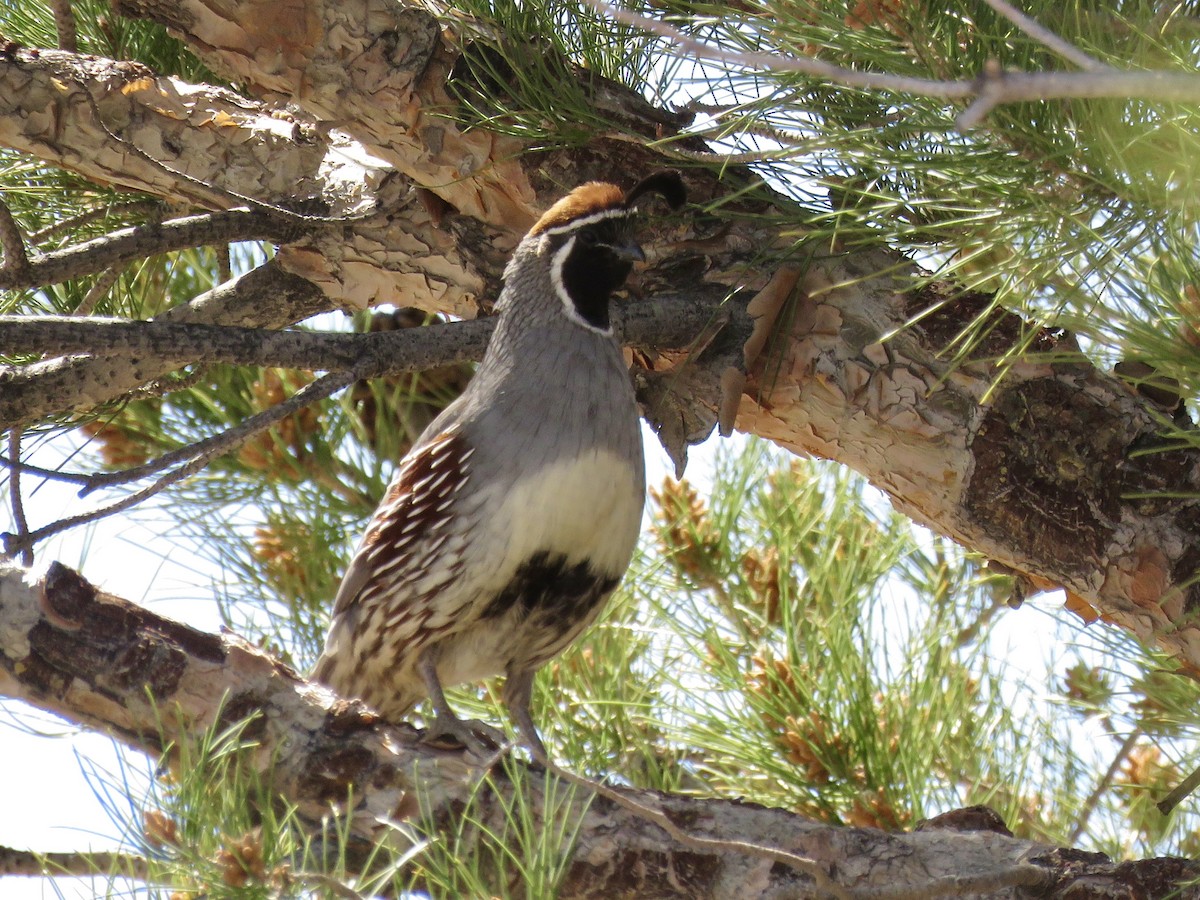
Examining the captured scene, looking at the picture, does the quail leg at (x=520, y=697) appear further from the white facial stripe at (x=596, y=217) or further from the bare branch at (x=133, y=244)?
the bare branch at (x=133, y=244)

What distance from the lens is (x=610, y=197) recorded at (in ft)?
7.33

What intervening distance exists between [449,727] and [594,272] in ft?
2.82

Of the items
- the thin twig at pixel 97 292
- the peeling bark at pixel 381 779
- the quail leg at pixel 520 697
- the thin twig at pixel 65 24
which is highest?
the thin twig at pixel 65 24

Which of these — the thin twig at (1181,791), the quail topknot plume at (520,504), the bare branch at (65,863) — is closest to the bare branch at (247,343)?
the quail topknot plume at (520,504)

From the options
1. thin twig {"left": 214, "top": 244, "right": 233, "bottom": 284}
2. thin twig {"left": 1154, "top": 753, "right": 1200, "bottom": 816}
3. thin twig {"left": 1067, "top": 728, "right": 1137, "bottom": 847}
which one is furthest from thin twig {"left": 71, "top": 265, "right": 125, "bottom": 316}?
thin twig {"left": 1067, "top": 728, "right": 1137, "bottom": 847}

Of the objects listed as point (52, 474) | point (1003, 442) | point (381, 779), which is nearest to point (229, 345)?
point (52, 474)

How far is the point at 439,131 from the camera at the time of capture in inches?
89.5

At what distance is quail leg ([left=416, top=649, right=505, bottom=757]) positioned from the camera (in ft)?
6.59

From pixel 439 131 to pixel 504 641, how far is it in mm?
890

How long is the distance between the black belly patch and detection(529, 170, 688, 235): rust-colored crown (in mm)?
584

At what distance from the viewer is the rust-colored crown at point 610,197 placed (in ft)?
7.30

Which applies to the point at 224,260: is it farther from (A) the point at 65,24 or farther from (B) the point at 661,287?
(B) the point at 661,287

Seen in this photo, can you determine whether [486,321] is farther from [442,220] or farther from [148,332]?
[148,332]

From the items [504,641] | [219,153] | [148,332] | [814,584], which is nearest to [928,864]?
→ [504,641]
